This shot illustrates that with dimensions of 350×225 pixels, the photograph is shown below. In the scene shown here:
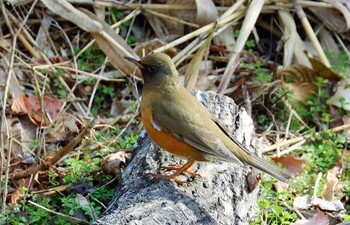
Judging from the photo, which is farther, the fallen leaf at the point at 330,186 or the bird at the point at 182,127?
the fallen leaf at the point at 330,186

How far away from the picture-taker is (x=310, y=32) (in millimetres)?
8250

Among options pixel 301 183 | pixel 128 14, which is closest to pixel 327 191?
pixel 301 183

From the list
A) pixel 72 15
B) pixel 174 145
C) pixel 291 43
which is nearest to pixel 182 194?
pixel 174 145

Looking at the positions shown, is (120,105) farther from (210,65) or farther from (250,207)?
(250,207)

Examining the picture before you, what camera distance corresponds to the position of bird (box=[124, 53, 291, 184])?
5.18m

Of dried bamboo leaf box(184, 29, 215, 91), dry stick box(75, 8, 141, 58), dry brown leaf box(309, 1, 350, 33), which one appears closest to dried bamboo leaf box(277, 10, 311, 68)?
dry brown leaf box(309, 1, 350, 33)

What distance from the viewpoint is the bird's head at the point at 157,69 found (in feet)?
18.1

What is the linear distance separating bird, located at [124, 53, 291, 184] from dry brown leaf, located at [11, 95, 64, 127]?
5.69 ft

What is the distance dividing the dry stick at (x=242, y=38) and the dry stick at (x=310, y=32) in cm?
51

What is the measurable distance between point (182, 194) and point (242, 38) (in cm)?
316

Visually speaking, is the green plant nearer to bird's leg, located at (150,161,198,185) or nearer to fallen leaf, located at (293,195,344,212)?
fallen leaf, located at (293,195,344,212)

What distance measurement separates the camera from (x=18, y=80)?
7.56 metres

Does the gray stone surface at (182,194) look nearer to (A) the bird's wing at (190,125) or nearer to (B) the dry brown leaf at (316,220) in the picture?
(A) the bird's wing at (190,125)

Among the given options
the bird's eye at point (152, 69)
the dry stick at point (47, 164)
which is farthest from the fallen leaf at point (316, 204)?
the dry stick at point (47, 164)
